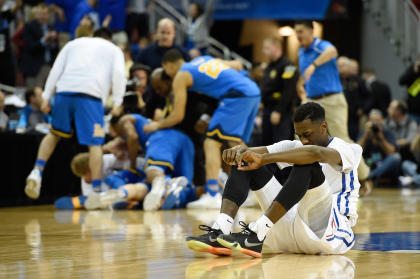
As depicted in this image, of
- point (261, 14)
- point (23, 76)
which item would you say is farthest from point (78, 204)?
point (261, 14)

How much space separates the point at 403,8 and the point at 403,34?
57cm

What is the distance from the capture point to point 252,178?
3893 mm

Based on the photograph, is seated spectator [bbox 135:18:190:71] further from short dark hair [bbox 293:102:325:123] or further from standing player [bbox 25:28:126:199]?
short dark hair [bbox 293:102:325:123]

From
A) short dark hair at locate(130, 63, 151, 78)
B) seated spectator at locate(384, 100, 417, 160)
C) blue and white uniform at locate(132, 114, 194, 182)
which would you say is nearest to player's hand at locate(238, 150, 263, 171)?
blue and white uniform at locate(132, 114, 194, 182)

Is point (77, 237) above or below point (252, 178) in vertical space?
below

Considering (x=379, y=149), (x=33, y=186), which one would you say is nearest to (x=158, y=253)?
(x=33, y=186)

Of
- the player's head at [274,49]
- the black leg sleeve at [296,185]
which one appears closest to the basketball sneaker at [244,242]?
the black leg sleeve at [296,185]

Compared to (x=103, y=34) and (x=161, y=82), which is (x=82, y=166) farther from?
(x=103, y=34)

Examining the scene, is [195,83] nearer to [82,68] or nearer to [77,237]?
[82,68]

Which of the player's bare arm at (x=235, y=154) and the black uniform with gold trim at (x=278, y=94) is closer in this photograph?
the player's bare arm at (x=235, y=154)

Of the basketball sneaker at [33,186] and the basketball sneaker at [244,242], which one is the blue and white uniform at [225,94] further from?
the basketball sneaker at [244,242]

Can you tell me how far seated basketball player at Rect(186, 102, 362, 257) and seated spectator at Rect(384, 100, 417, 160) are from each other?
343 inches

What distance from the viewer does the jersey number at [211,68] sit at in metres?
7.46

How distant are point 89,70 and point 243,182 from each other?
4.05m
